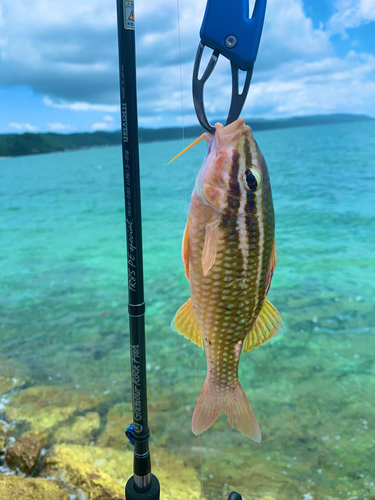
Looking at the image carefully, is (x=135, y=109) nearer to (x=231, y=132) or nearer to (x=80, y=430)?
(x=231, y=132)

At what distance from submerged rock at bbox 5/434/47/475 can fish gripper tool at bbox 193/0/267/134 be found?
8.72 ft

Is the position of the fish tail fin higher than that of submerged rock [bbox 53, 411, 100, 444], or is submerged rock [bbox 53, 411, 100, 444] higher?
the fish tail fin

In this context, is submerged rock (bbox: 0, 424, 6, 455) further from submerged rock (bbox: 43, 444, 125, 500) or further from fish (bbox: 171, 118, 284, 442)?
fish (bbox: 171, 118, 284, 442)

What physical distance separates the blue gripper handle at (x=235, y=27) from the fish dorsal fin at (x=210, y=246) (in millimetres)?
453

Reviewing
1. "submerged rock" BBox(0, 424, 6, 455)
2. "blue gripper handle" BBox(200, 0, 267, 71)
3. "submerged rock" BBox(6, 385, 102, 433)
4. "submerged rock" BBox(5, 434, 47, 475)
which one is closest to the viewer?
"blue gripper handle" BBox(200, 0, 267, 71)

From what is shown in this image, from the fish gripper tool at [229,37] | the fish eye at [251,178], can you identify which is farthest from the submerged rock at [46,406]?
the fish gripper tool at [229,37]

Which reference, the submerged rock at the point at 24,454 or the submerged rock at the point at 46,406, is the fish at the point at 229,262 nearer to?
the submerged rock at the point at 24,454

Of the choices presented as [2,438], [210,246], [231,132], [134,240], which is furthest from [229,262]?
[2,438]

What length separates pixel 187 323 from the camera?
4.58 ft

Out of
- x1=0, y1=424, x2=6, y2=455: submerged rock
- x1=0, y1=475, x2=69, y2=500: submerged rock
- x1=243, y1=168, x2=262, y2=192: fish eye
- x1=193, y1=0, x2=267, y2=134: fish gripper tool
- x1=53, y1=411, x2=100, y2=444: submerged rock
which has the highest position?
x1=193, y1=0, x2=267, y2=134: fish gripper tool

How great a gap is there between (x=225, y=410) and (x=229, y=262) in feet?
1.63

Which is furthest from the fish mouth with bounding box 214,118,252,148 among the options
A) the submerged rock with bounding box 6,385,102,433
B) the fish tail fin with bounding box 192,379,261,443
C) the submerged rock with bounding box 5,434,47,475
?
the submerged rock with bounding box 6,385,102,433

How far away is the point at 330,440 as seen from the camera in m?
3.30

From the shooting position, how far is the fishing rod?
1.12 m
